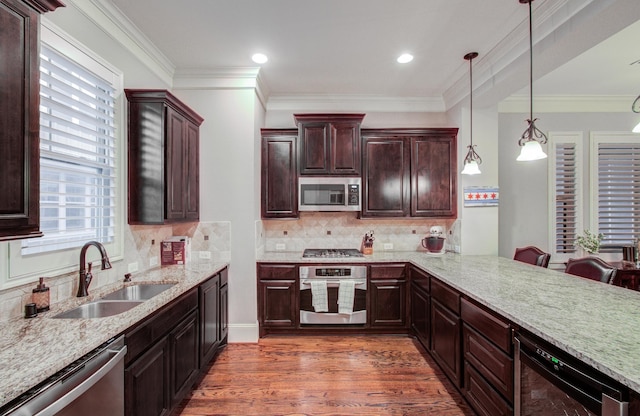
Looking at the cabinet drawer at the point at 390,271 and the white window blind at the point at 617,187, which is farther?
the white window blind at the point at 617,187

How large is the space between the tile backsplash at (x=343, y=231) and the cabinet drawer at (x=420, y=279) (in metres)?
0.77

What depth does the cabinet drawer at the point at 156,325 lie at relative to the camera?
149cm

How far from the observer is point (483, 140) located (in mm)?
3463

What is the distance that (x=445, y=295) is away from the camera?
2396mm

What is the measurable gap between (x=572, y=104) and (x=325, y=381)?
4.67 metres

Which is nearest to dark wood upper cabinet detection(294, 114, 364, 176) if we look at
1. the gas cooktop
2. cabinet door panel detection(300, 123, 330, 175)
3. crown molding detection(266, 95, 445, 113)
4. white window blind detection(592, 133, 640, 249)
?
cabinet door panel detection(300, 123, 330, 175)

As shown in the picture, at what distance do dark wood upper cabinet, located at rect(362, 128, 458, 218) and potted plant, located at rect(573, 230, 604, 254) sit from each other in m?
1.74

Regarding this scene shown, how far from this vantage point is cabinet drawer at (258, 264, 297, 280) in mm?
3268

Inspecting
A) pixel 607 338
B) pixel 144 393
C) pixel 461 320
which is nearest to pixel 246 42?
pixel 144 393

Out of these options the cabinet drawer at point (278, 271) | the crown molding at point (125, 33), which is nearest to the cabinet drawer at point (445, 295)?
the cabinet drawer at point (278, 271)

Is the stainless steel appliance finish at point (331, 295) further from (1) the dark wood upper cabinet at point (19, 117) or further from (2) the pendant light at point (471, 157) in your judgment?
(1) the dark wood upper cabinet at point (19, 117)

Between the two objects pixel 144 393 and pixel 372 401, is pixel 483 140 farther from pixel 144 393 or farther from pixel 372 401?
pixel 144 393

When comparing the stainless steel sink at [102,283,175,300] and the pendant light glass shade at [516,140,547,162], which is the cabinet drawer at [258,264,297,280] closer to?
the stainless steel sink at [102,283,175,300]

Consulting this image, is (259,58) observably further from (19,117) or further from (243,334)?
(243,334)
